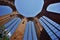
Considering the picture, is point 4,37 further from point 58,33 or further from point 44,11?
point 44,11

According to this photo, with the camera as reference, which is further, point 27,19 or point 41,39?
point 27,19

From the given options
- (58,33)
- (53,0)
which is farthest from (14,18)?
(58,33)

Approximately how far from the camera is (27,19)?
3909 cm

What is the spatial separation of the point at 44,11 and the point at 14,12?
23.4 feet

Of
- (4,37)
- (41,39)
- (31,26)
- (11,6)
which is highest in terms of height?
(4,37)

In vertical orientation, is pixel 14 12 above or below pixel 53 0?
below

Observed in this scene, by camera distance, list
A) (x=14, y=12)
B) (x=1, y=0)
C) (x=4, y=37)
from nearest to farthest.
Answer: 1. (x=4, y=37)
2. (x=1, y=0)
3. (x=14, y=12)

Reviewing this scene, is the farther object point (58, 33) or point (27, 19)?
point (27, 19)

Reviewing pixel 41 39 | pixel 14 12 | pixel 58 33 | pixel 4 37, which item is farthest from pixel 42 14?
pixel 4 37

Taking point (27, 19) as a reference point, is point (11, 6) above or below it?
above

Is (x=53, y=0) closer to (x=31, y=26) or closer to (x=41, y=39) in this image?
(x=31, y=26)

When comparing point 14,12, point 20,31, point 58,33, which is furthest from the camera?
→ point 14,12

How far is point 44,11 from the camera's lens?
37.1 metres

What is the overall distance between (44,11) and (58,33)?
16256 millimetres
